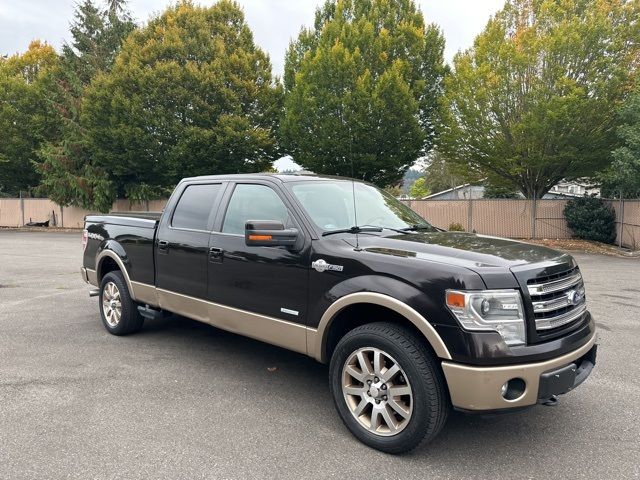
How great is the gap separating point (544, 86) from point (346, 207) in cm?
1682

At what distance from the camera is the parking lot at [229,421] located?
10.0ft

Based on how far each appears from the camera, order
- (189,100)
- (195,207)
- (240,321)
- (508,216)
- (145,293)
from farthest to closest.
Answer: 1. (189,100)
2. (508,216)
3. (145,293)
4. (195,207)
5. (240,321)

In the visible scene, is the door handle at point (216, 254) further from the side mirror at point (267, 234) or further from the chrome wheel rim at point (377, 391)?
the chrome wheel rim at point (377, 391)

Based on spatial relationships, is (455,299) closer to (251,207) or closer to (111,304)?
(251,207)

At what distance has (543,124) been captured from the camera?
17703mm

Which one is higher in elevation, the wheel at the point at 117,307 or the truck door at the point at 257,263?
the truck door at the point at 257,263

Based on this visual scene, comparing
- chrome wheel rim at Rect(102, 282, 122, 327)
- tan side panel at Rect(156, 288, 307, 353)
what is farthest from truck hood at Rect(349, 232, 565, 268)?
chrome wheel rim at Rect(102, 282, 122, 327)

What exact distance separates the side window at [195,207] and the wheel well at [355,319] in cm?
176

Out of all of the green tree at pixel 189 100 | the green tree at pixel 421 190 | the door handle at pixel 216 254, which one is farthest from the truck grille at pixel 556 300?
the green tree at pixel 421 190

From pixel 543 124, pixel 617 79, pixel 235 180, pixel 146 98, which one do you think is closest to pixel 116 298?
pixel 235 180

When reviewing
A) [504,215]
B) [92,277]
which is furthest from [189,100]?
[92,277]

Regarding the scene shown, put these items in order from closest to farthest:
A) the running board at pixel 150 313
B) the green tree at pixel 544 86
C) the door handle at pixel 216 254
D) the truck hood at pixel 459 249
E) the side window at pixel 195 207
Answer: the truck hood at pixel 459 249 → the door handle at pixel 216 254 → the side window at pixel 195 207 → the running board at pixel 150 313 → the green tree at pixel 544 86

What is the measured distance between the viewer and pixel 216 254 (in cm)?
443

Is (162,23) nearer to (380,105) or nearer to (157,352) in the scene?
(380,105)
